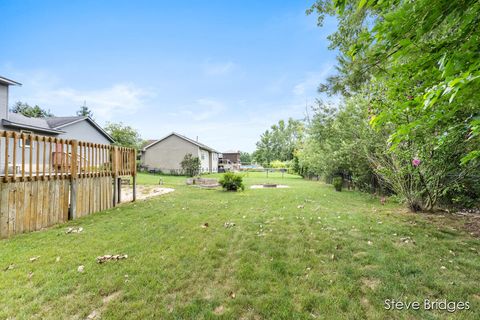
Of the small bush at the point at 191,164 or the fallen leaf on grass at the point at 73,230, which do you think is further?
the small bush at the point at 191,164

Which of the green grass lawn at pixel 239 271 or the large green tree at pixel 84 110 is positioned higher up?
the large green tree at pixel 84 110

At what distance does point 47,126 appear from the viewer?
54.9 feet

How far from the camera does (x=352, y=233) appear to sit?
177 inches

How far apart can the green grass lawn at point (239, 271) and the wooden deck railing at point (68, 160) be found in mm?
1428

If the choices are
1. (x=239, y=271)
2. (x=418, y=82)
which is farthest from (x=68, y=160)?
(x=418, y=82)

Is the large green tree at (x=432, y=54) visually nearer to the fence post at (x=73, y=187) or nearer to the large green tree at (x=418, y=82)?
the large green tree at (x=418, y=82)

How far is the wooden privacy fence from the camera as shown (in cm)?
426

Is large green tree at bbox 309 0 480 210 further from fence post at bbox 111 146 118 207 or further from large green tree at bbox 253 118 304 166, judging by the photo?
large green tree at bbox 253 118 304 166

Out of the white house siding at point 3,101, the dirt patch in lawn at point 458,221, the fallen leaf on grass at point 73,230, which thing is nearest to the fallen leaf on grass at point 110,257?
the fallen leaf on grass at point 73,230

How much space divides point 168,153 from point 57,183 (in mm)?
22946

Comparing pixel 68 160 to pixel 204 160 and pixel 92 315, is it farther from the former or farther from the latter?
pixel 204 160

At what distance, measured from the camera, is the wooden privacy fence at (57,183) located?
4.26m

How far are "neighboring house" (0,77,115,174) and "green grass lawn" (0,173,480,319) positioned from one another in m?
11.1

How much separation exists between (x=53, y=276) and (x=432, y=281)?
4823 millimetres
